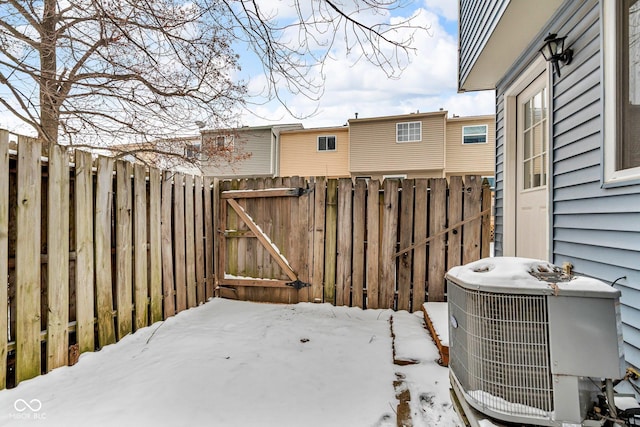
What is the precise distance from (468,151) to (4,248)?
14.1 metres

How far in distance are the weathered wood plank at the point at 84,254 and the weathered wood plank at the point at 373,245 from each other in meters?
2.78

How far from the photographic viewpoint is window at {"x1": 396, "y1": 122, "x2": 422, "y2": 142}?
1320cm

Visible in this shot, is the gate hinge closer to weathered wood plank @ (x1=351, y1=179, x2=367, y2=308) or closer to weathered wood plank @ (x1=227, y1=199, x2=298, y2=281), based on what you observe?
weathered wood plank @ (x1=227, y1=199, x2=298, y2=281)

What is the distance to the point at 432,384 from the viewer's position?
2170 millimetres

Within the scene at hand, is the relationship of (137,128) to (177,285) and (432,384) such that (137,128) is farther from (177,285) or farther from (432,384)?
(432,384)

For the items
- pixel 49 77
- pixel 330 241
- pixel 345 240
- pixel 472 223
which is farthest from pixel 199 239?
pixel 472 223

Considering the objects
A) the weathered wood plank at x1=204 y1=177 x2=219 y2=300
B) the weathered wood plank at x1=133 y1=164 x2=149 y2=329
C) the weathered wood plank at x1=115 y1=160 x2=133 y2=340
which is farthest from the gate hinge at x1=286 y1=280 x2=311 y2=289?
the weathered wood plank at x1=115 y1=160 x2=133 y2=340

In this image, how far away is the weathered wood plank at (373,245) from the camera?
153 inches

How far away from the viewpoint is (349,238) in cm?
397

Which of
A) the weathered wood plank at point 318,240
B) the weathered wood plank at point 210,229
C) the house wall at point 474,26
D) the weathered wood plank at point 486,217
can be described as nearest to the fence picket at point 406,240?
the weathered wood plank at point 486,217

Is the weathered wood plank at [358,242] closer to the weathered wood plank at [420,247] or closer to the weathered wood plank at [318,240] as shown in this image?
the weathered wood plank at [318,240]

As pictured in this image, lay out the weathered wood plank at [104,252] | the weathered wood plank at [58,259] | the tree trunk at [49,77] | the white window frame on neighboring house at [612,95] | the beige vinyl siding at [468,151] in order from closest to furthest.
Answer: the white window frame on neighboring house at [612,95] < the weathered wood plank at [58,259] < the weathered wood plank at [104,252] < the tree trunk at [49,77] < the beige vinyl siding at [468,151]

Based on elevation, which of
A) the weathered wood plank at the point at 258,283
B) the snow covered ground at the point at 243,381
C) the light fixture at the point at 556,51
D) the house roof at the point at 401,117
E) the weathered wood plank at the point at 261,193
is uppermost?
the house roof at the point at 401,117

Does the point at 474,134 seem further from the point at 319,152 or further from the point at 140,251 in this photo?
the point at 140,251
